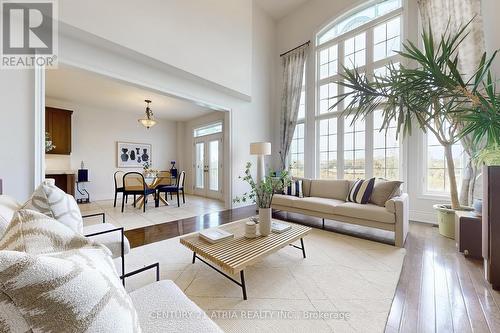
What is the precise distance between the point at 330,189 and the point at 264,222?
2.26 m

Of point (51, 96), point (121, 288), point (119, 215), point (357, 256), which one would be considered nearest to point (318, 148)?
point (357, 256)

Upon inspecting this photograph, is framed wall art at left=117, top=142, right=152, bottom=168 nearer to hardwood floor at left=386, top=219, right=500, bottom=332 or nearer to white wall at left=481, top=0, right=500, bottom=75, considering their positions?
hardwood floor at left=386, top=219, right=500, bottom=332

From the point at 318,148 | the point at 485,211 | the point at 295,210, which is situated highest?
the point at 318,148

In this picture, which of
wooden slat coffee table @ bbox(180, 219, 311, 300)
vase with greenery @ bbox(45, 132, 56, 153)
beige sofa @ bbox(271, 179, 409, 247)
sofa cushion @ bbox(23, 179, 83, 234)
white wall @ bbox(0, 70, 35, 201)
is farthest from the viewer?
vase with greenery @ bbox(45, 132, 56, 153)

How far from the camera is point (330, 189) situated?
13.1 ft

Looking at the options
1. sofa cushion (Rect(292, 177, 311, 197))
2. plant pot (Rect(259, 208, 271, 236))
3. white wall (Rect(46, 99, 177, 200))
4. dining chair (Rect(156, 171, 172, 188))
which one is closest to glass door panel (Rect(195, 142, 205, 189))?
dining chair (Rect(156, 171, 172, 188))

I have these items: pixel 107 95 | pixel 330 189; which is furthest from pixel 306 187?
pixel 107 95

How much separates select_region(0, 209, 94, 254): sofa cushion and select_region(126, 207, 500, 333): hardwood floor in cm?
181

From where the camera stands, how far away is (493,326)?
1405 millimetres

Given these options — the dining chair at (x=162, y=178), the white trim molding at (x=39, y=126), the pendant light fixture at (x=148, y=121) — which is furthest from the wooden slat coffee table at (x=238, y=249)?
the pendant light fixture at (x=148, y=121)

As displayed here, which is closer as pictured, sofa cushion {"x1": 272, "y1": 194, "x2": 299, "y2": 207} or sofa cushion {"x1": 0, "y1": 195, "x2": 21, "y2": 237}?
sofa cushion {"x1": 0, "y1": 195, "x2": 21, "y2": 237}

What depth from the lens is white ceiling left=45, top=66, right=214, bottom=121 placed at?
4.40 meters

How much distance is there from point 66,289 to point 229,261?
125 centimetres

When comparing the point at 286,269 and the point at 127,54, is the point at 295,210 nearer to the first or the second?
the point at 286,269
